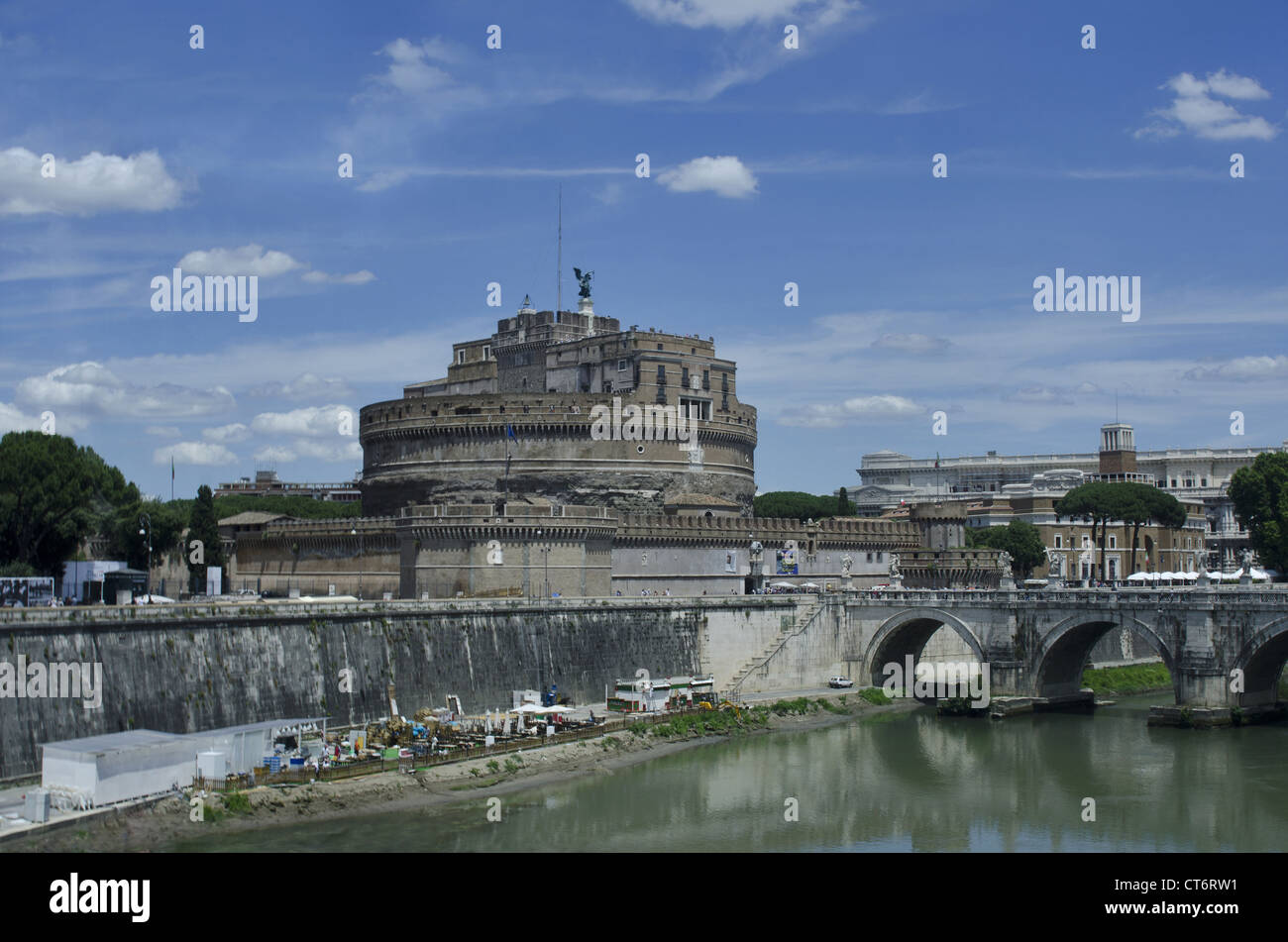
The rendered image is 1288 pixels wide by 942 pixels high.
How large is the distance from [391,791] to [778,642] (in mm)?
30082

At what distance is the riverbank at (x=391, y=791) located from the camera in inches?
1390

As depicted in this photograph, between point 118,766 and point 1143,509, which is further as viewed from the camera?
point 1143,509

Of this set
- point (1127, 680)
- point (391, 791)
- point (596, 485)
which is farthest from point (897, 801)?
point (596, 485)

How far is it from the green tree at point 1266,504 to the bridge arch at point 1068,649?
34928 mm

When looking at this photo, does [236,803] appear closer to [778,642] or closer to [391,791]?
[391,791]

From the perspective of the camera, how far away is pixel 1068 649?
63.1m

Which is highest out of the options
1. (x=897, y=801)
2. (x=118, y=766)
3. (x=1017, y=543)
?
(x=1017, y=543)

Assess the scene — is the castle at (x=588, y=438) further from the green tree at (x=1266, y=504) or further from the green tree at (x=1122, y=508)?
the green tree at (x=1266, y=504)

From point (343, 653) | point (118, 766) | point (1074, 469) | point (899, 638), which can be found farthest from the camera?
point (1074, 469)

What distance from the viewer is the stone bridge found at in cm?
5569

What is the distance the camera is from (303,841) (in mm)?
36688

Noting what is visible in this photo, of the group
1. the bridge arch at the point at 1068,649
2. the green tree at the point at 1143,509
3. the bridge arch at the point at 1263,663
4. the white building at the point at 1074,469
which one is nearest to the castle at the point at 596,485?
the bridge arch at the point at 1068,649

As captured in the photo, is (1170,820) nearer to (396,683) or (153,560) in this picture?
(396,683)
